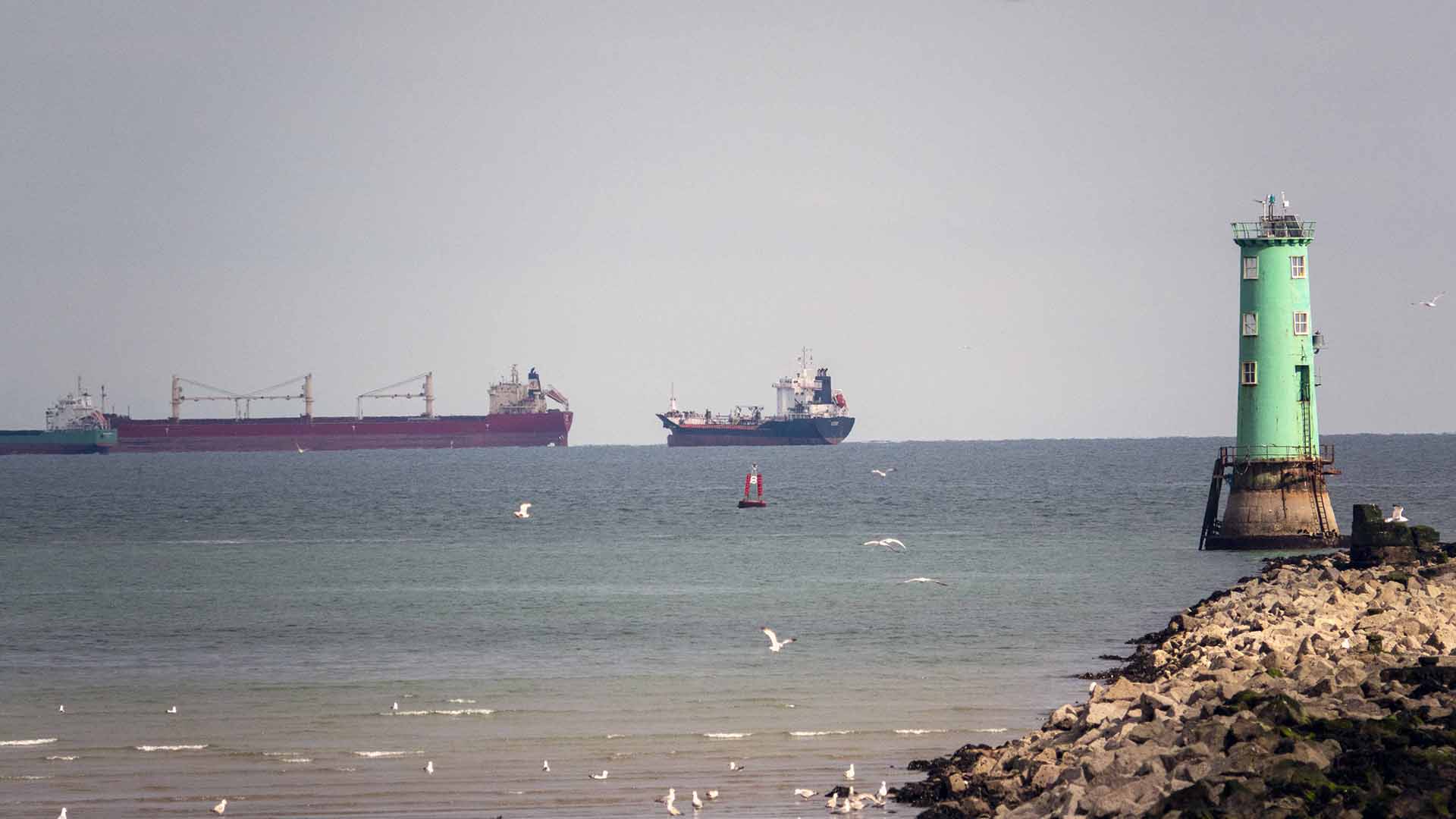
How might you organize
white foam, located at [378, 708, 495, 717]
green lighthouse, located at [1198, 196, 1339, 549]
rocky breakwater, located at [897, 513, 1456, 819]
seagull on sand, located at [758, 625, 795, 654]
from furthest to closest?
green lighthouse, located at [1198, 196, 1339, 549] → seagull on sand, located at [758, 625, 795, 654] → white foam, located at [378, 708, 495, 717] → rocky breakwater, located at [897, 513, 1456, 819]

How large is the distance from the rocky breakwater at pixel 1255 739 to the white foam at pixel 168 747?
8694 millimetres

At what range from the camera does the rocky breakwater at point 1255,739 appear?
42.3 feet

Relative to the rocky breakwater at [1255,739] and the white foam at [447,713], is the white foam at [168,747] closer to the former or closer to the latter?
the white foam at [447,713]

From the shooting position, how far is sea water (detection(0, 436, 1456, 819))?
18.8m

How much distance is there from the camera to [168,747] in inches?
812

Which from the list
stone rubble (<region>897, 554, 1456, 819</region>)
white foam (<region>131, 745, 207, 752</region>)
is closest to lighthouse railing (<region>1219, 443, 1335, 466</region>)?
stone rubble (<region>897, 554, 1456, 819</region>)

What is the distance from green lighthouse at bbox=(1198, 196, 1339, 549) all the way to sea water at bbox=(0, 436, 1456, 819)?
1714mm

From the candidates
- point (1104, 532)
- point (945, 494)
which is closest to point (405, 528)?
point (1104, 532)

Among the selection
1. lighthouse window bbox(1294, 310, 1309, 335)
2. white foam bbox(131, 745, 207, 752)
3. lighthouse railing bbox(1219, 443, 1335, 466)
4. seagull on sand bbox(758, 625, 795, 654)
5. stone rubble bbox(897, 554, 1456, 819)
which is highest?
lighthouse window bbox(1294, 310, 1309, 335)

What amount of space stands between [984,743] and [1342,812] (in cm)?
A: 756

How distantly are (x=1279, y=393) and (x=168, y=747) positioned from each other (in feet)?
90.8

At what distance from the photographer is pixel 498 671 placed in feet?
88.5

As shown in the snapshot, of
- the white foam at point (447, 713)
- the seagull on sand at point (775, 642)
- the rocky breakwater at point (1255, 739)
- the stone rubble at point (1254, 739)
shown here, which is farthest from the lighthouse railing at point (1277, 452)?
the white foam at point (447, 713)

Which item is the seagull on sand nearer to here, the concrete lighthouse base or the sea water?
the sea water
